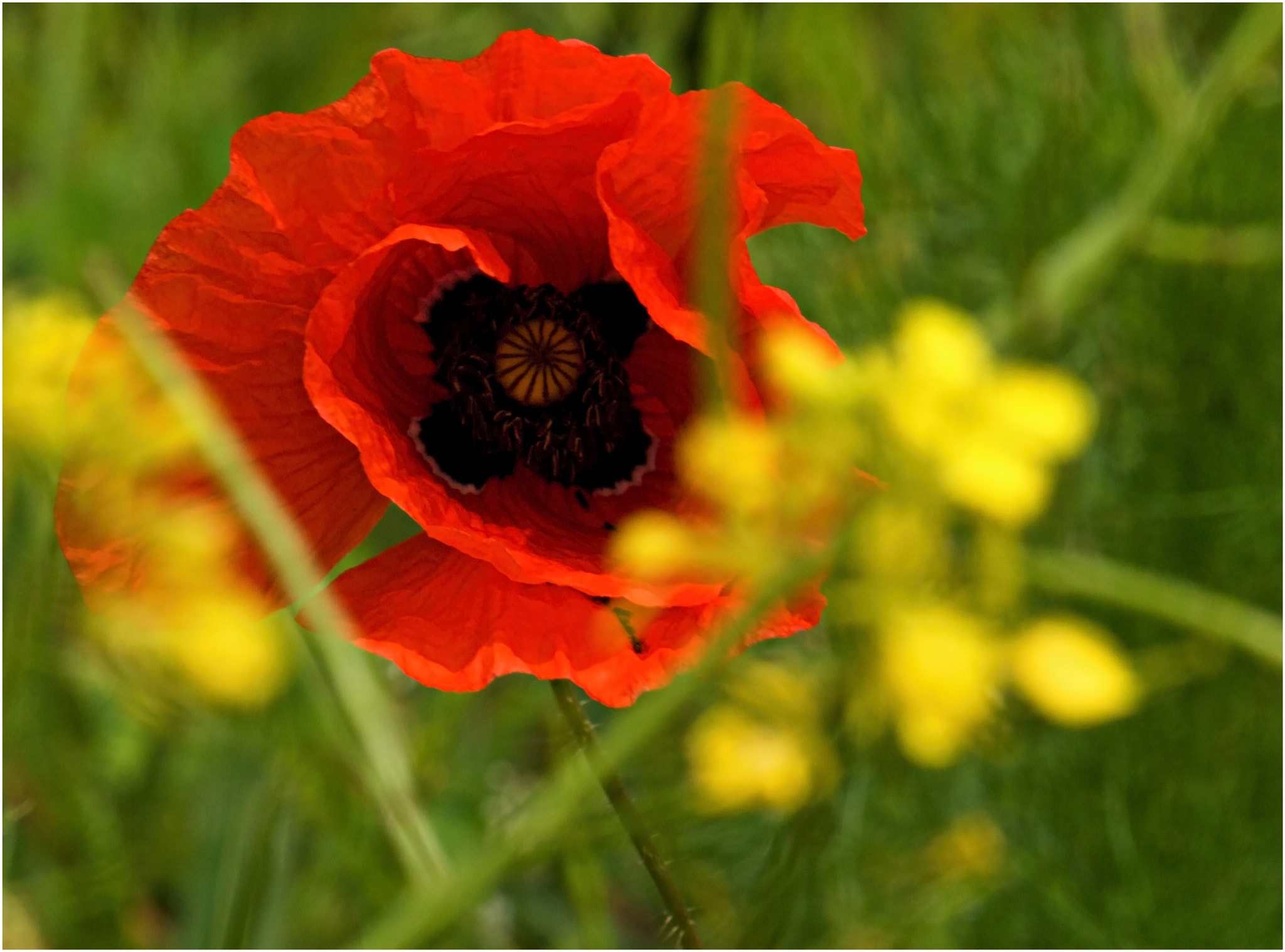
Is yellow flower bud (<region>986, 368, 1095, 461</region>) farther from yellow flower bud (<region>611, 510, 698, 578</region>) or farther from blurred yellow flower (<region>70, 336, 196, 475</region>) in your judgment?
blurred yellow flower (<region>70, 336, 196, 475</region>)

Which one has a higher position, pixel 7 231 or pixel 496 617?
pixel 496 617

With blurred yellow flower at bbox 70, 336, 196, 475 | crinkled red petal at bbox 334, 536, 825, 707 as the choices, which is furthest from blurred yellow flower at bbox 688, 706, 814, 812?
blurred yellow flower at bbox 70, 336, 196, 475

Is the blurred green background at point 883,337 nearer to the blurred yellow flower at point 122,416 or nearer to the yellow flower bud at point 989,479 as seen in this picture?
the blurred yellow flower at point 122,416

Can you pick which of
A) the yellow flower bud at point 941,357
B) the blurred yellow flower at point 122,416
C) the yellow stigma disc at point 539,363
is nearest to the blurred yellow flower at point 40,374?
the blurred yellow flower at point 122,416

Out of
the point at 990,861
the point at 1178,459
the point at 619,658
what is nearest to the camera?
the point at 619,658

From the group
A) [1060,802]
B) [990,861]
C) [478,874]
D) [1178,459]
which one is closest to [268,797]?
[478,874]

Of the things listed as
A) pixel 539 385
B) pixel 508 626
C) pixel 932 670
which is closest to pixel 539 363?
pixel 539 385

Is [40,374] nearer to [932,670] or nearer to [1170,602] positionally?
[932,670]

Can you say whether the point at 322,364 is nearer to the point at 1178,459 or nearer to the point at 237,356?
the point at 237,356
